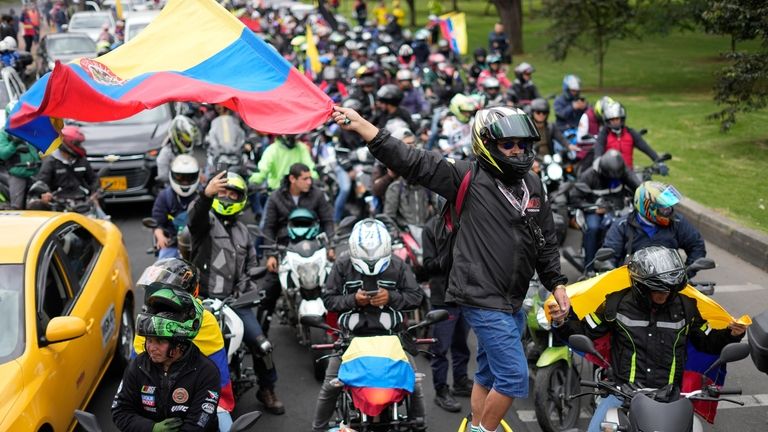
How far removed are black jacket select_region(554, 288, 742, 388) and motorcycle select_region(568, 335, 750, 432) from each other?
8.4 inches

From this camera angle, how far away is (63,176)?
35.9ft

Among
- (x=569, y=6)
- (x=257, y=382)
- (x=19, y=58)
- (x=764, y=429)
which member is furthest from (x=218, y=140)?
(x=569, y=6)

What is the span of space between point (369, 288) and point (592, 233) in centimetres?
413

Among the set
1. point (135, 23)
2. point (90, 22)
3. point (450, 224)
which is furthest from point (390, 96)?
point (90, 22)

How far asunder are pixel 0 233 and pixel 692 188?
34.6ft

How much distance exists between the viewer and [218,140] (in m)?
13.5

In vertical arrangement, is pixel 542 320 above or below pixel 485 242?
below

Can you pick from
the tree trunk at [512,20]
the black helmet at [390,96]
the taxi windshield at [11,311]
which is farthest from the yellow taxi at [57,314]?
the tree trunk at [512,20]

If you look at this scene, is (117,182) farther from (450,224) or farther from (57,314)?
(450,224)

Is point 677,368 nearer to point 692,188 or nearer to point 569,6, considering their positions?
point 692,188

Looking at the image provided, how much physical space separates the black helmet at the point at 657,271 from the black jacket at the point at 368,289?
1.72m

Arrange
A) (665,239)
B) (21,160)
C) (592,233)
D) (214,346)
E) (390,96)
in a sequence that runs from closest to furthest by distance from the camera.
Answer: (214,346), (665,239), (592,233), (21,160), (390,96)

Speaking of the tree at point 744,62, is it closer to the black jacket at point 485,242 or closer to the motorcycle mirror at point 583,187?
the motorcycle mirror at point 583,187

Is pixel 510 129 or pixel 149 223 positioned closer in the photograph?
pixel 510 129
